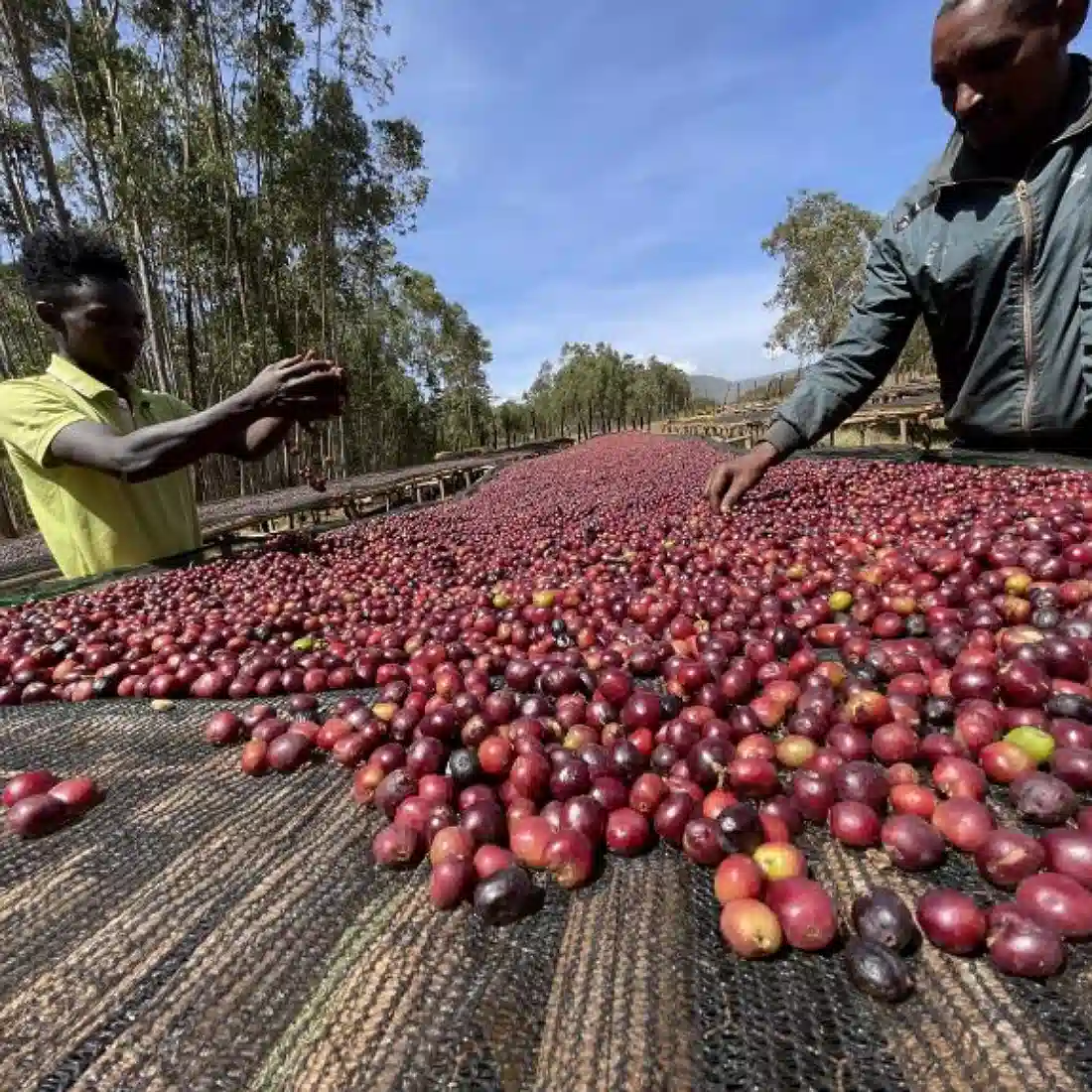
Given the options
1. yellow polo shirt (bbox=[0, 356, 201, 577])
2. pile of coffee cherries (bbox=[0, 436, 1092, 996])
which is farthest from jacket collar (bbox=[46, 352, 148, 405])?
pile of coffee cherries (bbox=[0, 436, 1092, 996])

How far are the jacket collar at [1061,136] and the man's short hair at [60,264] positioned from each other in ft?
14.9

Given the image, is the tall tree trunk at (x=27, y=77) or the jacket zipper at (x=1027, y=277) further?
the tall tree trunk at (x=27, y=77)

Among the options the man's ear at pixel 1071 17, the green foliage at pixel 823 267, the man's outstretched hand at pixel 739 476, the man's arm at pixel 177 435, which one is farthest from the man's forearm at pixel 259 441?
the green foliage at pixel 823 267

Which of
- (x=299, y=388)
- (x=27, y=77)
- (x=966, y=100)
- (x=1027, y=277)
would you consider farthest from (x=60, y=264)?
(x=27, y=77)

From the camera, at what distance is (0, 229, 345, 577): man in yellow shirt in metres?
3.38

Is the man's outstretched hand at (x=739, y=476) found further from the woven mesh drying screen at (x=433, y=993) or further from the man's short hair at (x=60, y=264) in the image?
the man's short hair at (x=60, y=264)

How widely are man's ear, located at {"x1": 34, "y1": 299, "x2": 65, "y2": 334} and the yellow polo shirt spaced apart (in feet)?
0.65

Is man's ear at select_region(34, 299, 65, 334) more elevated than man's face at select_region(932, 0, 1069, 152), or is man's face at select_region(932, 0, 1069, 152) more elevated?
man's face at select_region(932, 0, 1069, 152)

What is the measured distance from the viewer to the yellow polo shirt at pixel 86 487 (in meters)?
3.49

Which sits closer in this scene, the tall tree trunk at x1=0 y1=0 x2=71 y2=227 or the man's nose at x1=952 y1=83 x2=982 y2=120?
the man's nose at x1=952 y1=83 x2=982 y2=120

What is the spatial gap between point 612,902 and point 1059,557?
82.1 inches

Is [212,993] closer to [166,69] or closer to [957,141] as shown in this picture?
[957,141]

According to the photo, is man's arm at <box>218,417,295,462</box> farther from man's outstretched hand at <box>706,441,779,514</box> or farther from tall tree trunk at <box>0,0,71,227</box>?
tall tree trunk at <box>0,0,71,227</box>

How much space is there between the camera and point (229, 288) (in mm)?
23312
